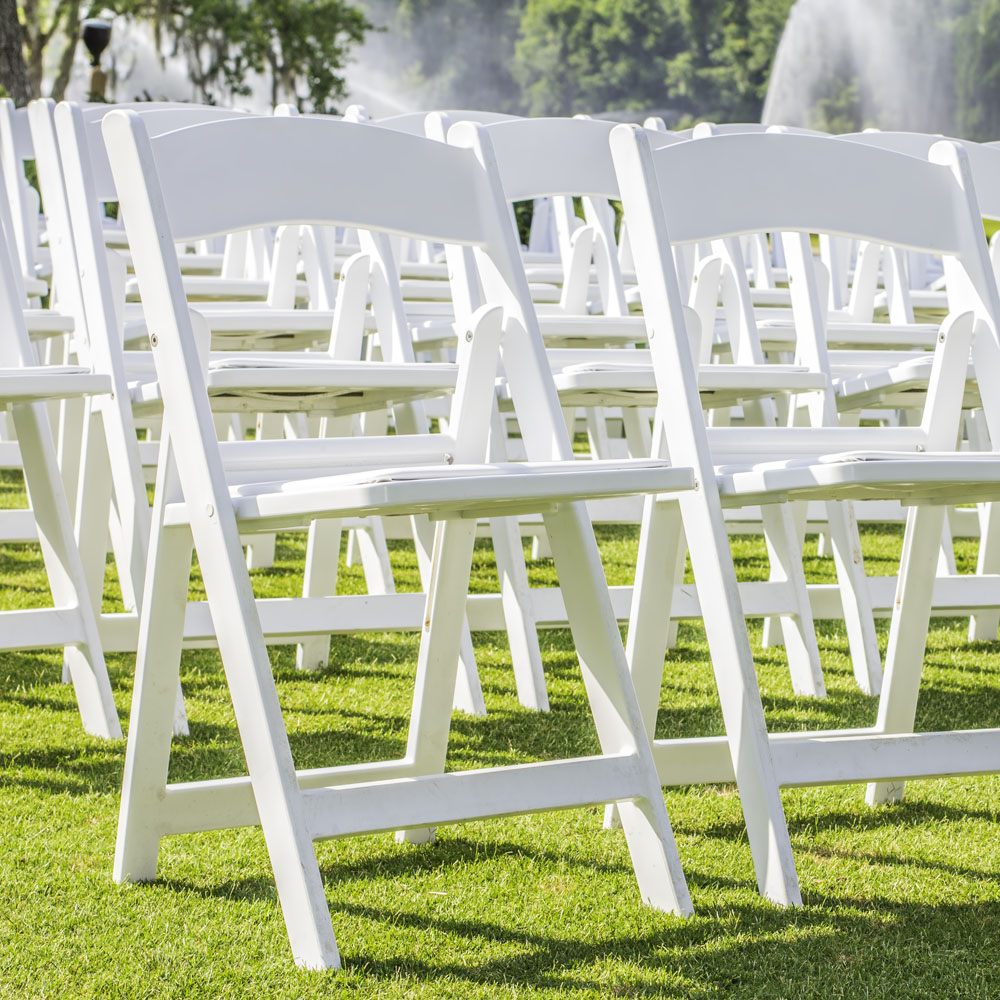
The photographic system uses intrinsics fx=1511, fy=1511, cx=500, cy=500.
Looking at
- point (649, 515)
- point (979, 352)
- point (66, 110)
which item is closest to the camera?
point (649, 515)

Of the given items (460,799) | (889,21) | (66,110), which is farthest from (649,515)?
(889,21)

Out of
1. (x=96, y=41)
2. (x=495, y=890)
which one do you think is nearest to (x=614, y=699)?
(x=495, y=890)

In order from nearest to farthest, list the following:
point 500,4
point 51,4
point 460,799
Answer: point 460,799, point 51,4, point 500,4

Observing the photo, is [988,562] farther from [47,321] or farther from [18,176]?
[18,176]

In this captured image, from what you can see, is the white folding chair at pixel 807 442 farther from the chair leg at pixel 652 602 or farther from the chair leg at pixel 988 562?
the chair leg at pixel 988 562

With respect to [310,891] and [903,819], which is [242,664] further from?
[903,819]

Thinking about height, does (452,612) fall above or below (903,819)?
above

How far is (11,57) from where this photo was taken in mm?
14648

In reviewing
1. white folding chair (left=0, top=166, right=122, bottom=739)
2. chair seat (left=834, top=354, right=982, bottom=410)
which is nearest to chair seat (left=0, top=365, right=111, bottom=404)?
white folding chair (left=0, top=166, right=122, bottom=739)

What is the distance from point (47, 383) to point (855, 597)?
1.54 meters

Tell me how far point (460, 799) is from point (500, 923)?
0.16 metres

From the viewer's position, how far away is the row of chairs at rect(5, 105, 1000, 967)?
1729mm

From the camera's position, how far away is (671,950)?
5.68ft

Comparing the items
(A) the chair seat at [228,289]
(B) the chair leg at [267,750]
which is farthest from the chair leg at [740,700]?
(A) the chair seat at [228,289]
